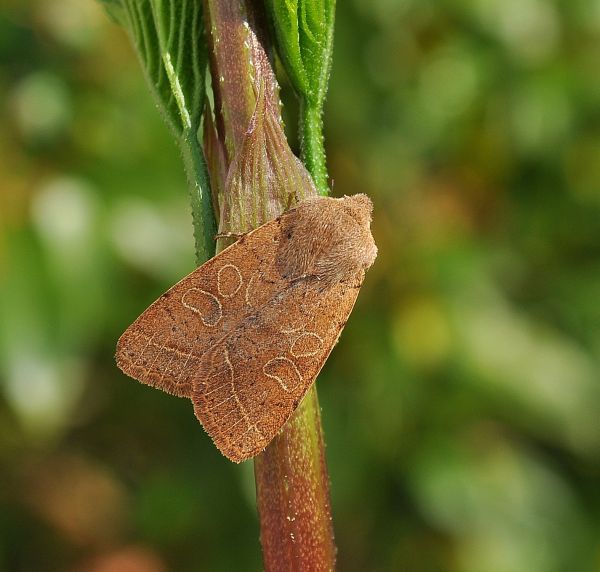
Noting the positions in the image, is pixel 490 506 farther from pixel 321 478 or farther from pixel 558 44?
pixel 321 478

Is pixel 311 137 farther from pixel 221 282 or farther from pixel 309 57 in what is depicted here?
pixel 221 282

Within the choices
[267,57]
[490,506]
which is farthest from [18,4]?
[490,506]

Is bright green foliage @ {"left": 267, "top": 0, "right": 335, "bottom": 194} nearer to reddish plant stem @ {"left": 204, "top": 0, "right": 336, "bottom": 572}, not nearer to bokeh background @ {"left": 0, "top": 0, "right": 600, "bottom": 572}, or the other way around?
reddish plant stem @ {"left": 204, "top": 0, "right": 336, "bottom": 572}

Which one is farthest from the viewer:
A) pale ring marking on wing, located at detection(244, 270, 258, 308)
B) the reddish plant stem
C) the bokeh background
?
the bokeh background

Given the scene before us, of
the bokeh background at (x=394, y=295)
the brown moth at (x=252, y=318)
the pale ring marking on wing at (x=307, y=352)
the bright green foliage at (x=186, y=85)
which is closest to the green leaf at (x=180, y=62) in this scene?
the bright green foliage at (x=186, y=85)

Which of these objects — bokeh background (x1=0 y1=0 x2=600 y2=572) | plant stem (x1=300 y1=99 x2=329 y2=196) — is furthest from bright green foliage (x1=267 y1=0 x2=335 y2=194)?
bokeh background (x1=0 y1=0 x2=600 y2=572)
